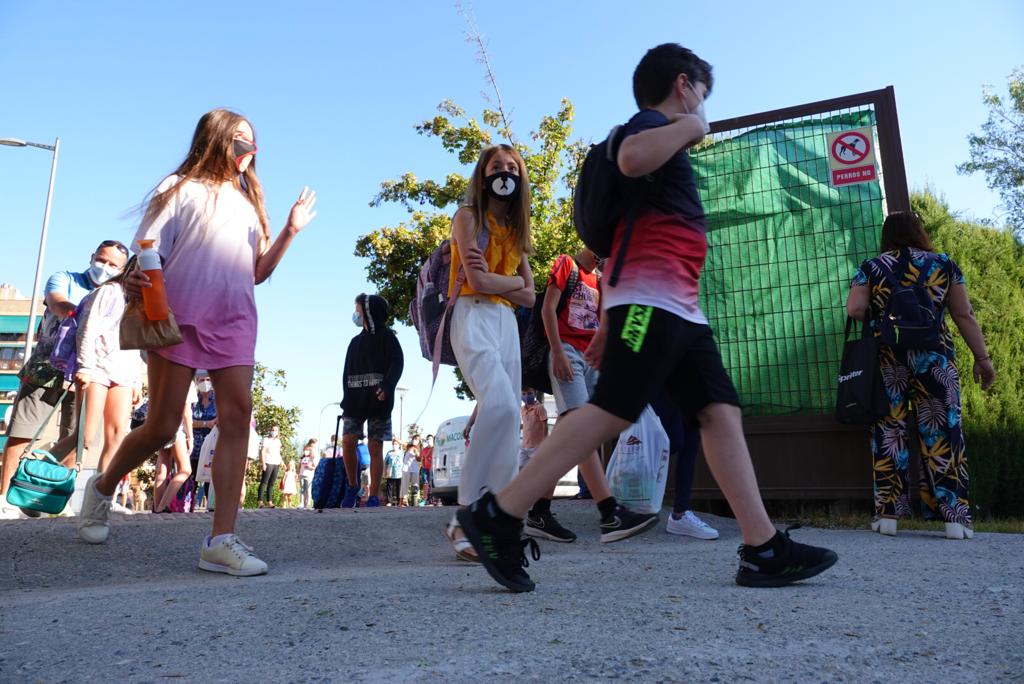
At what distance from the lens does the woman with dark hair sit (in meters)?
5.31

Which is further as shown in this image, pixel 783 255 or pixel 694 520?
pixel 783 255

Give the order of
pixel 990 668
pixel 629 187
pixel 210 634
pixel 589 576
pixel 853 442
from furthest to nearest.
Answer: pixel 853 442
pixel 589 576
pixel 629 187
pixel 210 634
pixel 990 668

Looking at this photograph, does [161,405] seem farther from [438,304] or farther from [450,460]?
[450,460]

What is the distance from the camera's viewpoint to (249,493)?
2827 cm

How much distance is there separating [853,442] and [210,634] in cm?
576

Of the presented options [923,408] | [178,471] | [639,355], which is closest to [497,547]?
[639,355]

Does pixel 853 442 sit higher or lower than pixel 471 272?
lower

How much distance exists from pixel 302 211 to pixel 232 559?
168 cm

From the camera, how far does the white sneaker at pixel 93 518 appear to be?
4.47 metres

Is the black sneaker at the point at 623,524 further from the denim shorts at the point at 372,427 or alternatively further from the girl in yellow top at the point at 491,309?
the denim shorts at the point at 372,427

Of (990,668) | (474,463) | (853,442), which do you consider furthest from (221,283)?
(853,442)

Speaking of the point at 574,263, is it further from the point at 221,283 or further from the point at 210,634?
the point at 210,634

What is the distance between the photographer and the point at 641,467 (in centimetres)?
540

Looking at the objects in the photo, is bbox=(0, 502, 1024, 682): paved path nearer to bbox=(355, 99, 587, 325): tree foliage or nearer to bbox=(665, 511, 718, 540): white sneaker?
bbox=(665, 511, 718, 540): white sneaker
